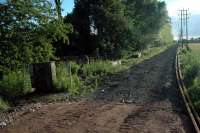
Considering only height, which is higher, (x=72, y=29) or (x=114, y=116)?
(x=72, y=29)

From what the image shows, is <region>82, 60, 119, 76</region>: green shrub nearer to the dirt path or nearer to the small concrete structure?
the small concrete structure

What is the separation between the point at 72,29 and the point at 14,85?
25.2 feet

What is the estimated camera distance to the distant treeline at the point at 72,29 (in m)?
19.1

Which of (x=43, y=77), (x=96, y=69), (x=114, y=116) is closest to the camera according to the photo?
(x=114, y=116)


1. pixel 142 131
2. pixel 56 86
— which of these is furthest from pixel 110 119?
pixel 56 86

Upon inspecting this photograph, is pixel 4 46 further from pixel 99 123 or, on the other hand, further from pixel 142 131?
pixel 142 131

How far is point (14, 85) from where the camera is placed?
57.6ft

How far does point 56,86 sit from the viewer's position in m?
18.7

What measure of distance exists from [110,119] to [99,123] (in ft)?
1.92

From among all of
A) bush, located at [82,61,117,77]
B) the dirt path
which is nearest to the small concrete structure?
the dirt path

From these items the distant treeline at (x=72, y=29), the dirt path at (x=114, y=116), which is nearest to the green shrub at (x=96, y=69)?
the distant treeline at (x=72, y=29)

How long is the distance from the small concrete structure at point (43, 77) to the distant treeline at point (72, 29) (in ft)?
3.62

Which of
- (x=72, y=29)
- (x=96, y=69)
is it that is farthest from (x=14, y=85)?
(x=96, y=69)

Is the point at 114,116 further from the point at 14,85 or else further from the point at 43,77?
the point at 43,77
